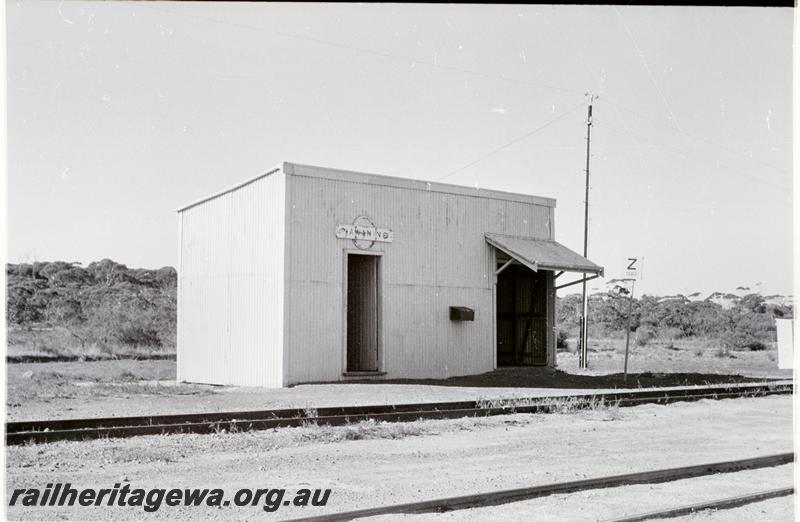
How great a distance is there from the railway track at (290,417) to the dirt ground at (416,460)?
218 mm

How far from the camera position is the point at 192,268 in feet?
74.5

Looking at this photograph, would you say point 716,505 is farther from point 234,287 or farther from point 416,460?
point 234,287

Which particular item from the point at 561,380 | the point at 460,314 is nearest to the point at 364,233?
the point at 460,314

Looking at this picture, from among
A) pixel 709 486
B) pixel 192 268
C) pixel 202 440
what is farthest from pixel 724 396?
pixel 192 268

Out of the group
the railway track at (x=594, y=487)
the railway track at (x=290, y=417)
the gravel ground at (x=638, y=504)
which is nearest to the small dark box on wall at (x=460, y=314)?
the railway track at (x=290, y=417)

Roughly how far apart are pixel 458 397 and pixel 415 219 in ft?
21.4

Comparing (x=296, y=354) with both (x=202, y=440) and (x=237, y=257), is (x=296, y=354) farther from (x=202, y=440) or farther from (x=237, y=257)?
(x=202, y=440)

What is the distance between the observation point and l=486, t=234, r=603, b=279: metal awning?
2248cm

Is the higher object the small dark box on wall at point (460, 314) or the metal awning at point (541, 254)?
the metal awning at point (541, 254)

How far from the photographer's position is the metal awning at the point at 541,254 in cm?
2248

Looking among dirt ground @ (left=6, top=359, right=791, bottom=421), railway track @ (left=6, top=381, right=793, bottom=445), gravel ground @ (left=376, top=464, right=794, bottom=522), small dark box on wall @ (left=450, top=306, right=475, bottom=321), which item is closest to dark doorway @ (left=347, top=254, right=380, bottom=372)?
dirt ground @ (left=6, top=359, right=791, bottom=421)

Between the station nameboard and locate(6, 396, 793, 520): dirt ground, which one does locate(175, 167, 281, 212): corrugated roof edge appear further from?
locate(6, 396, 793, 520): dirt ground

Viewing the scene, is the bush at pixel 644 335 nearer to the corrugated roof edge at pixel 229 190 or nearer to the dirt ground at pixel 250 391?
the dirt ground at pixel 250 391

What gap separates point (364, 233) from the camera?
20750 mm
